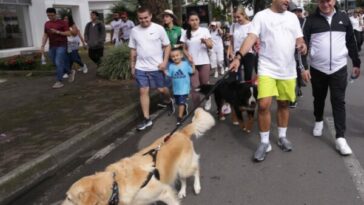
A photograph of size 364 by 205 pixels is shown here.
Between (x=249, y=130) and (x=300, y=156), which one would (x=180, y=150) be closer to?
(x=300, y=156)

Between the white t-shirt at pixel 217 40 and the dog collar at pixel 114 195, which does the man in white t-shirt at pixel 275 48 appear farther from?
the white t-shirt at pixel 217 40

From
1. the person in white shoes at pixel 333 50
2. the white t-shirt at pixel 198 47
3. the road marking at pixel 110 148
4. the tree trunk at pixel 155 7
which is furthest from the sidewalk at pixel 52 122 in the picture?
the person in white shoes at pixel 333 50

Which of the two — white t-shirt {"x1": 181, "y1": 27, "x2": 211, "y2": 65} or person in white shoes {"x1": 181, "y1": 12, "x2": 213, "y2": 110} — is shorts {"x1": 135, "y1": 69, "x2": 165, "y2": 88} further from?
white t-shirt {"x1": 181, "y1": 27, "x2": 211, "y2": 65}

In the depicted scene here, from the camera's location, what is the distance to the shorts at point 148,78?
7082 millimetres

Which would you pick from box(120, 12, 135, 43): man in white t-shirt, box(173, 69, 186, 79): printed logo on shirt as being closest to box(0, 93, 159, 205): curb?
box(173, 69, 186, 79): printed logo on shirt

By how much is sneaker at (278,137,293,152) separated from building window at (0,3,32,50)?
56.4ft

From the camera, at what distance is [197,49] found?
777 cm

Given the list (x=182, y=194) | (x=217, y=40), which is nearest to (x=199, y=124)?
(x=182, y=194)

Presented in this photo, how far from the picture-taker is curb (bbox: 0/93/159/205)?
15.6 feet

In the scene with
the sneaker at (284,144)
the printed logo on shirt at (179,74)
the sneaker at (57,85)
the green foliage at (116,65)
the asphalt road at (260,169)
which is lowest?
the asphalt road at (260,169)

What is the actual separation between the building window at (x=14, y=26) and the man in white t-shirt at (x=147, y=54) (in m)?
14.7

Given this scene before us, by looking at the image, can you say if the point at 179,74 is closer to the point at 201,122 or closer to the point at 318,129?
the point at 318,129

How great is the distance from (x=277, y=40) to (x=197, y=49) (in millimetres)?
2867

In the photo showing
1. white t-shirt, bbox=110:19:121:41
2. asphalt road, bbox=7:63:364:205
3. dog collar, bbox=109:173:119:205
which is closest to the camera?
dog collar, bbox=109:173:119:205
